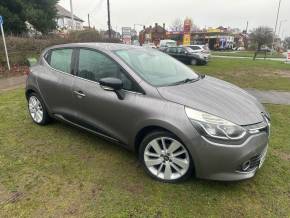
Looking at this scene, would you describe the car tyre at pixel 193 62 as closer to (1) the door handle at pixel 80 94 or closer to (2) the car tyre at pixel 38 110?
(2) the car tyre at pixel 38 110

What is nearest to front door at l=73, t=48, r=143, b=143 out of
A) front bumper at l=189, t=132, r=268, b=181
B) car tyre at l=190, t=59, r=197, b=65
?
front bumper at l=189, t=132, r=268, b=181

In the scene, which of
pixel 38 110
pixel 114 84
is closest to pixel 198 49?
pixel 38 110

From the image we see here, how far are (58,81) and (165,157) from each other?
6.99ft

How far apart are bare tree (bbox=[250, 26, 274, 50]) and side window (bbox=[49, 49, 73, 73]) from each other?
5392cm

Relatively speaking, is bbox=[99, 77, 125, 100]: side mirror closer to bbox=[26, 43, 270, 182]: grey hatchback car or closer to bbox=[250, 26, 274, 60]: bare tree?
bbox=[26, 43, 270, 182]: grey hatchback car

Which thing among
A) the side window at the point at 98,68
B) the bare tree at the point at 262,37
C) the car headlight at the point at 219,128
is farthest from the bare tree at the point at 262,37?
the car headlight at the point at 219,128

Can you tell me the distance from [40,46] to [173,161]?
15.6 m

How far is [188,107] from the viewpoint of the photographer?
293cm

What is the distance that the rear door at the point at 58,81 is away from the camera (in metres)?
4.05

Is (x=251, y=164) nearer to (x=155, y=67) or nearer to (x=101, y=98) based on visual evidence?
(x=155, y=67)

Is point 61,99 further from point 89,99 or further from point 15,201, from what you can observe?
point 15,201

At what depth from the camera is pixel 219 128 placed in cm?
275

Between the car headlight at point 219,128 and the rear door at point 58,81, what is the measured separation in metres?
2.07

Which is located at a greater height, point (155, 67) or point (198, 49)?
point (155, 67)
